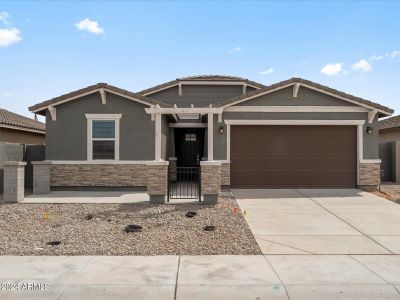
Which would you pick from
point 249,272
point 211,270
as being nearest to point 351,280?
point 249,272

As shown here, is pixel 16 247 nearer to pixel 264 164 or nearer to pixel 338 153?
pixel 264 164

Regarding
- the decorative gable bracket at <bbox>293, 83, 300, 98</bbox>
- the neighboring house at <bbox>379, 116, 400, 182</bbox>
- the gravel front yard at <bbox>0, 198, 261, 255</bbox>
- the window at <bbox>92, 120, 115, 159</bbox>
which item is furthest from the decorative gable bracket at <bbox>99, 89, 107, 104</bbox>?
the neighboring house at <bbox>379, 116, 400, 182</bbox>

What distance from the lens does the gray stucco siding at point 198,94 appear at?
18781mm

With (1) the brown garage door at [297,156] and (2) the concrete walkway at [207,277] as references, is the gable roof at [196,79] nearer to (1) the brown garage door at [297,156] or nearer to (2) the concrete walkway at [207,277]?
(1) the brown garage door at [297,156]

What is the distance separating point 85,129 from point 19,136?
704cm

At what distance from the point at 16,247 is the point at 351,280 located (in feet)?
19.3

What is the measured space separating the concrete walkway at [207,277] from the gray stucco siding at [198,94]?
44.2ft

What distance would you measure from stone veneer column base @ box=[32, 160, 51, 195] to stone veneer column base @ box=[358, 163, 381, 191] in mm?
11979

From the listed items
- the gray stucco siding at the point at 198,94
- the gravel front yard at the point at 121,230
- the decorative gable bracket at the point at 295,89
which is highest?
the gray stucco siding at the point at 198,94

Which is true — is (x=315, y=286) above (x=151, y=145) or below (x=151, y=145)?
below

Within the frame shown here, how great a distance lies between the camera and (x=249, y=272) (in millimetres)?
5324

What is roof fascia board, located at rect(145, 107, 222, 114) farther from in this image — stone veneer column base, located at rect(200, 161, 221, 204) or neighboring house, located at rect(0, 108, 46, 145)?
neighboring house, located at rect(0, 108, 46, 145)

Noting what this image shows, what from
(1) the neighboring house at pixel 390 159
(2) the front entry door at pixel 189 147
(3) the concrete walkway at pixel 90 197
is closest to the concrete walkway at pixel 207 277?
(3) the concrete walkway at pixel 90 197

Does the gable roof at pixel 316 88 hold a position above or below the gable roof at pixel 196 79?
below
